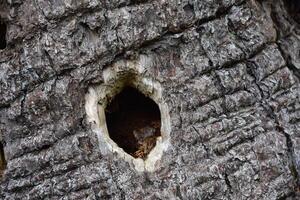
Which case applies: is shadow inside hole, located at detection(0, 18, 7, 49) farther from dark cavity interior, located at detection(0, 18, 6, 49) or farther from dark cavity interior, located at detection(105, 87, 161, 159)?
dark cavity interior, located at detection(105, 87, 161, 159)

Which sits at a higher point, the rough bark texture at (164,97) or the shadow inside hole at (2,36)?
the shadow inside hole at (2,36)

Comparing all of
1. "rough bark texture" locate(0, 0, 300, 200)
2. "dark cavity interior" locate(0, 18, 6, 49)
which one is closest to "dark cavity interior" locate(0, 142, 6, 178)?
"rough bark texture" locate(0, 0, 300, 200)

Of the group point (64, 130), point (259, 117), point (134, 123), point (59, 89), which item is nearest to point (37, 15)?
point (59, 89)

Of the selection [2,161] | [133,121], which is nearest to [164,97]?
[133,121]

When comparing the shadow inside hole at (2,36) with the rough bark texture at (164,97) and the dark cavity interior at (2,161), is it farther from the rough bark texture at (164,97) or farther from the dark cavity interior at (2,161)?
the dark cavity interior at (2,161)

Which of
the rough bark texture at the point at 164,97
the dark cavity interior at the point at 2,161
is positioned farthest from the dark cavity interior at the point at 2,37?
the dark cavity interior at the point at 2,161

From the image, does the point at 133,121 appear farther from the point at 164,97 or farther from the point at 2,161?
the point at 2,161
